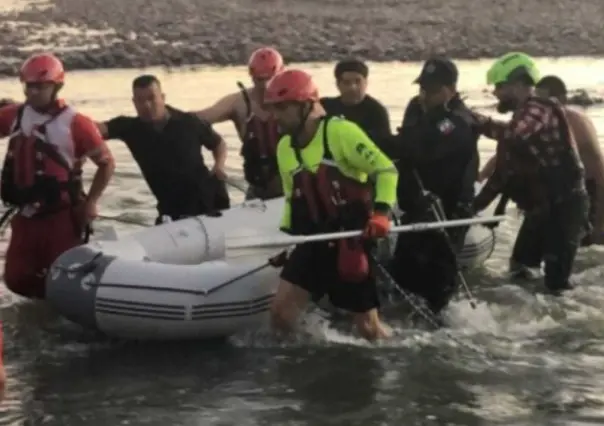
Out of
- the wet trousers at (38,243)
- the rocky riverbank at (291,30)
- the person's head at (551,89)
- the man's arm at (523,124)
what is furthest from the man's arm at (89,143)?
the rocky riverbank at (291,30)

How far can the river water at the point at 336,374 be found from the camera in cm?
741

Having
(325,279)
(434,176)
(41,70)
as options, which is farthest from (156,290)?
(434,176)

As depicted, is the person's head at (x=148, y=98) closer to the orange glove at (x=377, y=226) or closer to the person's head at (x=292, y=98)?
the person's head at (x=292, y=98)

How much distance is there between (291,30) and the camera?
34.2 meters

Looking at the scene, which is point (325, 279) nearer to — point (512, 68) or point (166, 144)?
point (166, 144)

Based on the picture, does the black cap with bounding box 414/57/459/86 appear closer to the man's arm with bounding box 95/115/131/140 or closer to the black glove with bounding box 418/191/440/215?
the black glove with bounding box 418/191/440/215

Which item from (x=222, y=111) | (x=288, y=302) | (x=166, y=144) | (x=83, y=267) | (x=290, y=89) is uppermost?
(x=290, y=89)

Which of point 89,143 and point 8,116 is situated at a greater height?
point 8,116

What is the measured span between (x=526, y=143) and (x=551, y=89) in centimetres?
85

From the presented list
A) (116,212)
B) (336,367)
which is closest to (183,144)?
(336,367)

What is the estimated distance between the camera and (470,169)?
862 centimetres

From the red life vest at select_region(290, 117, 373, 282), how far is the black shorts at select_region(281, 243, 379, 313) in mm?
62

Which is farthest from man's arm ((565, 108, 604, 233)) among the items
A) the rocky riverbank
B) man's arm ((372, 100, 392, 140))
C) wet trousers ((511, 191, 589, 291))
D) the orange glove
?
the rocky riverbank

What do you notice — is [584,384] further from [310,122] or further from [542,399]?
[310,122]
